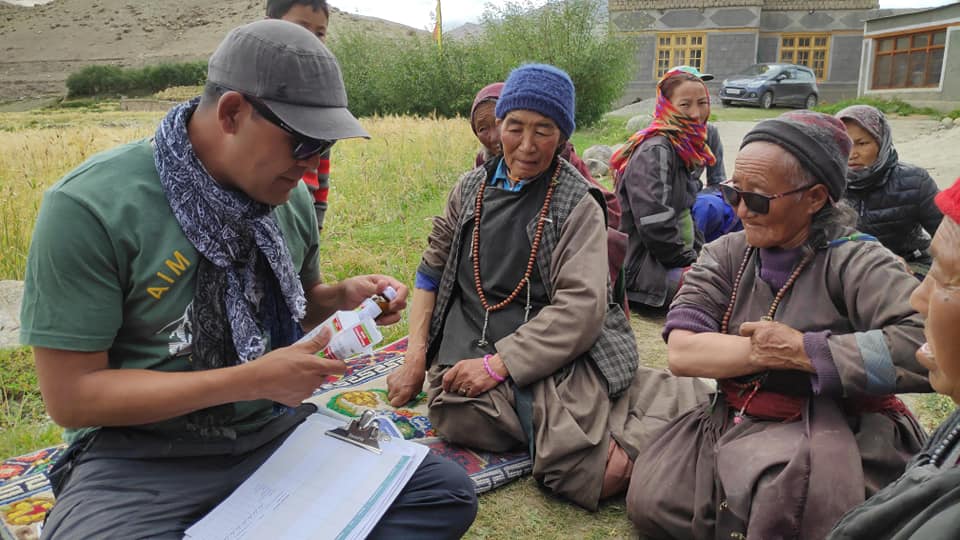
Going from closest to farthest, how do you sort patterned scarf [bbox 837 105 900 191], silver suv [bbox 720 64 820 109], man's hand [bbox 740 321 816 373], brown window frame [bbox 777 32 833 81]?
1. man's hand [bbox 740 321 816 373]
2. patterned scarf [bbox 837 105 900 191]
3. silver suv [bbox 720 64 820 109]
4. brown window frame [bbox 777 32 833 81]

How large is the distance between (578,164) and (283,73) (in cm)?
264

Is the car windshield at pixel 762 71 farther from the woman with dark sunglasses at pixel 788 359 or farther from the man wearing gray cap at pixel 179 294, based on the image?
the man wearing gray cap at pixel 179 294

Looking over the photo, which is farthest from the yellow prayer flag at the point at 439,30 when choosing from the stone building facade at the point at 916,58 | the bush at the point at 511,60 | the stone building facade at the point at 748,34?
the stone building facade at the point at 916,58

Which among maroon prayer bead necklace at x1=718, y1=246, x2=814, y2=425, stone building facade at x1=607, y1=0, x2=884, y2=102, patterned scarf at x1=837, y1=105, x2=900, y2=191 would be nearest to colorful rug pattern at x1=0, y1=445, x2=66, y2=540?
maroon prayer bead necklace at x1=718, y1=246, x2=814, y2=425

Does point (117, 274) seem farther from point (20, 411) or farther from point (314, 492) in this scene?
point (20, 411)

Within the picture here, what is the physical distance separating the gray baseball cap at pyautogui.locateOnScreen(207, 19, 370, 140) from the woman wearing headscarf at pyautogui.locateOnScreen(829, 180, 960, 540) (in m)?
1.38

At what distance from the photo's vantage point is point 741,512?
2.13 m

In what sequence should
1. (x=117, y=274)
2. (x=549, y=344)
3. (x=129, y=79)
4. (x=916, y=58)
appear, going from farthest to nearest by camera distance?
(x=129, y=79)
(x=916, y=58)
(x=549, y=344)
(x=117, y=274)

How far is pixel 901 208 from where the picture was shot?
4742mm

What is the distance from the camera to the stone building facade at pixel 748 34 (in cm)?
3142

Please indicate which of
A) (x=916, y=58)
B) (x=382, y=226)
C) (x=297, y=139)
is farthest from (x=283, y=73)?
(x=916, y=58)

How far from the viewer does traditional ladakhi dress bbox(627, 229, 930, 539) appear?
201 centimetres

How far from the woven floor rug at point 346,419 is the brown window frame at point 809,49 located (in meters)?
33.9

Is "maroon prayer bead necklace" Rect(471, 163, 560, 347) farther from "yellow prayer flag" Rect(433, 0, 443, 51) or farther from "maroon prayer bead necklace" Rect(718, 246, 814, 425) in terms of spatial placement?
"yellow prayer flag" Rect(433, 0, 443, 51)
